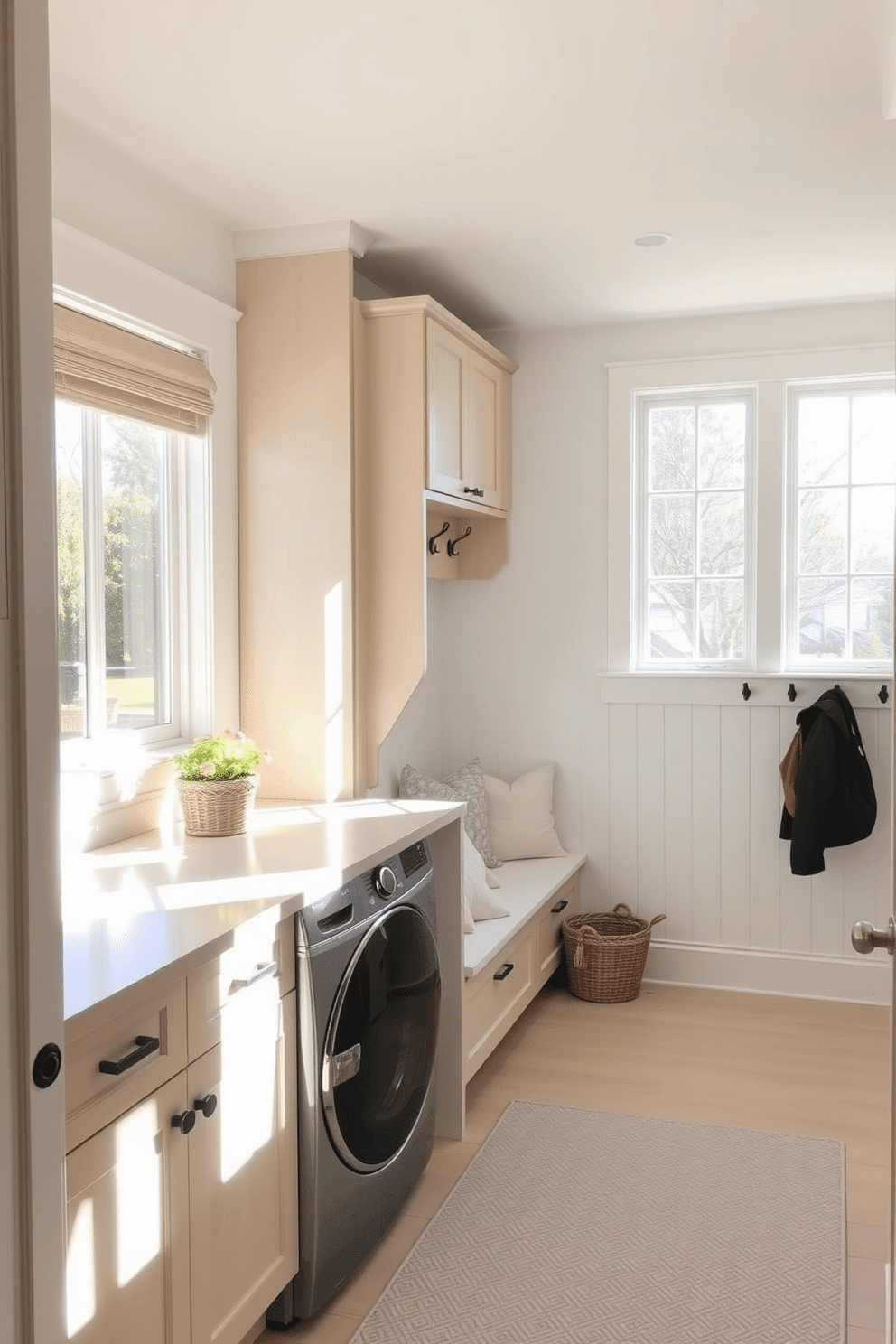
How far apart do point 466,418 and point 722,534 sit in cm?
114

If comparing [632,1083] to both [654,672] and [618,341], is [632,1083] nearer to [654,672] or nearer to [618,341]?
[654,672]

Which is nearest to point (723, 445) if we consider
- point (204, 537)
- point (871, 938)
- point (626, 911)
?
point (626, 911)

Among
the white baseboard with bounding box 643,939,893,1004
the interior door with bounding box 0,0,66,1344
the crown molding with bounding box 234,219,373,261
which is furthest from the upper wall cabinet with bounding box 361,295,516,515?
the interior door with bounding box 0,0,66,1344

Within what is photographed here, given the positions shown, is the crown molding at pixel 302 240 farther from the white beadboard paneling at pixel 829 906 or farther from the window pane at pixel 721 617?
the white beadboard paneling at pixel 829 906

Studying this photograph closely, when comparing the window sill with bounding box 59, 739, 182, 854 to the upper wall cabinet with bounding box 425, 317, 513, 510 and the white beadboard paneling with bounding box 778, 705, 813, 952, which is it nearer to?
the upper wall cabinet with bounding box 425, 317, 513, 510

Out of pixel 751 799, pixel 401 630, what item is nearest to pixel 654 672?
pixel 751 799

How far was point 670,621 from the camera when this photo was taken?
4.40 metres

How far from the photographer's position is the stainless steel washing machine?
2252 mm

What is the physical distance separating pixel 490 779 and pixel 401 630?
119cm

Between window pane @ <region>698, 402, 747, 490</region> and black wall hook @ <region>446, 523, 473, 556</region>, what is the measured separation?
92cm

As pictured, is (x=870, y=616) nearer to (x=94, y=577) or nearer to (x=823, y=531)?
(x=823, y=531)

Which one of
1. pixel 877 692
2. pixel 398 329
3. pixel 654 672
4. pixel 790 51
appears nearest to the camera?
pixel 790 51

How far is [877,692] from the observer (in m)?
4.09

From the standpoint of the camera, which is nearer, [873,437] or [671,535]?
[873,437]
